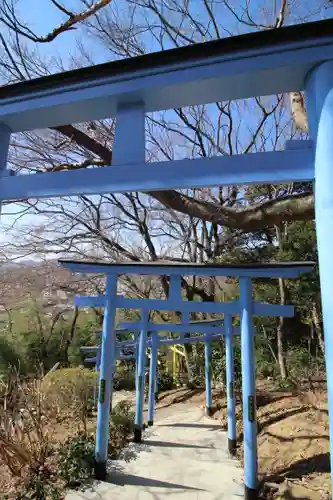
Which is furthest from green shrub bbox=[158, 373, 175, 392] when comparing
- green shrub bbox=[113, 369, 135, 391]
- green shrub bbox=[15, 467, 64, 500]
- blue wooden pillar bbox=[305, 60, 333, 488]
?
blue wooden pillar bbox=[305, 60, 333, 488]

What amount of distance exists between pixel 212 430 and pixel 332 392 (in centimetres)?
752

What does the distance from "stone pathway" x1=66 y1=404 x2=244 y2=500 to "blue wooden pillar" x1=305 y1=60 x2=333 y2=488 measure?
434 centimetres

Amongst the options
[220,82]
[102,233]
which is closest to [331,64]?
[220,82]

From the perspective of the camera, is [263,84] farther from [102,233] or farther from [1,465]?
[102,233]

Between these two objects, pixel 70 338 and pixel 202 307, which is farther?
pixel 70 338

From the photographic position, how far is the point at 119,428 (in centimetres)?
710

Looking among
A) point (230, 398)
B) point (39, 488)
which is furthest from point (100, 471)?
point (230, 398)

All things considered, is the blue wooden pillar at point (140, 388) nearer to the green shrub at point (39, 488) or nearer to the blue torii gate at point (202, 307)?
the blue torii gate at point (202, 307)

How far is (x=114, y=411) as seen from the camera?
7.98 meters

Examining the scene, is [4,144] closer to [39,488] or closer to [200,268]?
[200,268]

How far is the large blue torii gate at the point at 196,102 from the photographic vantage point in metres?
1.34

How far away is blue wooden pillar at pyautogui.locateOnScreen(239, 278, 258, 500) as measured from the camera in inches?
181

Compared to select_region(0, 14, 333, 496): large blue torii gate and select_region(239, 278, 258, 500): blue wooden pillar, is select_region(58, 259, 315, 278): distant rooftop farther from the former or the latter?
select_region(0, 14, 333, 496): large blue torii gate

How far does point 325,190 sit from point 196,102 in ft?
2.67
